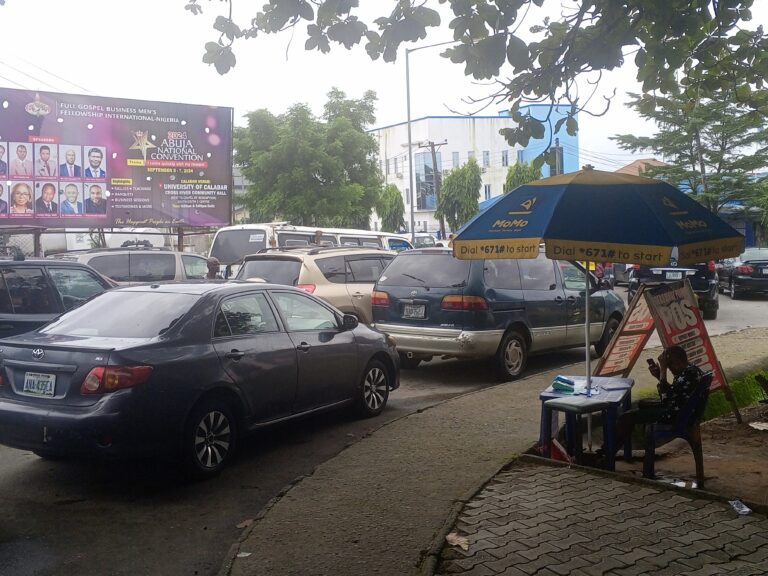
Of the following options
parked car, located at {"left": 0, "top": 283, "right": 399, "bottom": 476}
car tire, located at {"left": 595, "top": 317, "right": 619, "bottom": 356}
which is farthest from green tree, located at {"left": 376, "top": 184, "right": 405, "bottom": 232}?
parked car, located at {"left": 0, "top": 283, "right": 399, "bottom": 476}

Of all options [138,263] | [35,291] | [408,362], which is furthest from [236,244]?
[35,291]

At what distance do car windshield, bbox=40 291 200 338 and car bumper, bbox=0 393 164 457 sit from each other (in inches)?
28.3

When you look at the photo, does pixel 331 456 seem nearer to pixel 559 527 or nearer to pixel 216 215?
pixel 559 527

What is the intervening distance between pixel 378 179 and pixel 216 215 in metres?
11.2

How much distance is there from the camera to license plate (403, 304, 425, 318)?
31.7ft

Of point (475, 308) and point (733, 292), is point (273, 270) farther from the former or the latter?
point (733, 292)

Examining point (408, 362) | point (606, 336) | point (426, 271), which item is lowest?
point (408, 362)

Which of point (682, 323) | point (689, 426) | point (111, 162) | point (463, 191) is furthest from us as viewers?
point (463, 191)

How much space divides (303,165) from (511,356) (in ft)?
65.3

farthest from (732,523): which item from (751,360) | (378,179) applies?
(378,179)

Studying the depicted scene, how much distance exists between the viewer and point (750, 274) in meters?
22.1

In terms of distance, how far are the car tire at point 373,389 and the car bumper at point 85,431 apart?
268 centimetres

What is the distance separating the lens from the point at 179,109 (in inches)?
830

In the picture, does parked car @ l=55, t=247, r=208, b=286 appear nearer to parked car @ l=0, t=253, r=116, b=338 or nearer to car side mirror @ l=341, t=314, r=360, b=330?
parked car @ l=0, t=253, r=116, b=338
